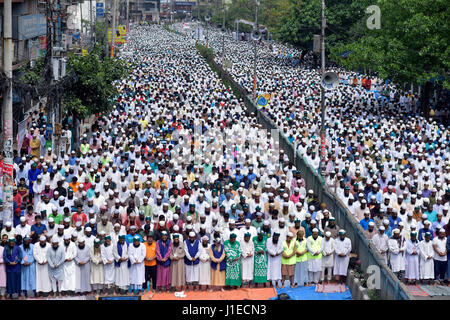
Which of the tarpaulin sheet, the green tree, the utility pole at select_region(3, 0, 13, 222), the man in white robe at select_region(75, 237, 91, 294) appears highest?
the green tree

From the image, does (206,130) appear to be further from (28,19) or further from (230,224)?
(230,224)

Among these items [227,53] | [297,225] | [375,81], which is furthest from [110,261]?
[227,53]

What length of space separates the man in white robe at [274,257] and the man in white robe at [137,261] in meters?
1.75

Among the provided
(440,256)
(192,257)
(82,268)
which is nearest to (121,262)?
(82,268)

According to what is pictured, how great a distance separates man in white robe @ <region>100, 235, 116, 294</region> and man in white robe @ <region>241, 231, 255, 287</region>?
1813 millimetres

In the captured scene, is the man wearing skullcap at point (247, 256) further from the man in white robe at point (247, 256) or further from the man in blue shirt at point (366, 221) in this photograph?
the man in blue shirt at point (366, 221)

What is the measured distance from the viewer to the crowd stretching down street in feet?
30.3

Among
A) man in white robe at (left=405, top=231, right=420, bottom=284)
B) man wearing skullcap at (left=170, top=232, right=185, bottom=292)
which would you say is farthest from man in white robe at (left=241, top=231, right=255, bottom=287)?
man in white robe at (left=405, top=231, right=420, bottom=284)

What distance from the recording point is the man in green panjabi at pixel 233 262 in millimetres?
9375

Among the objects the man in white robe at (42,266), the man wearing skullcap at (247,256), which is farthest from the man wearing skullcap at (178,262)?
the man in white robe at (42,266)

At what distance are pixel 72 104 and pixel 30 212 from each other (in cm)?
658

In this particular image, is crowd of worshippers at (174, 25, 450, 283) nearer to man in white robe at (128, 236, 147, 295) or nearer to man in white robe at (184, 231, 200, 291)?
man in white robe at (184, 231, 200, 291)

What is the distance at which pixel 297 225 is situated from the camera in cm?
997

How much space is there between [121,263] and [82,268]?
55cm
